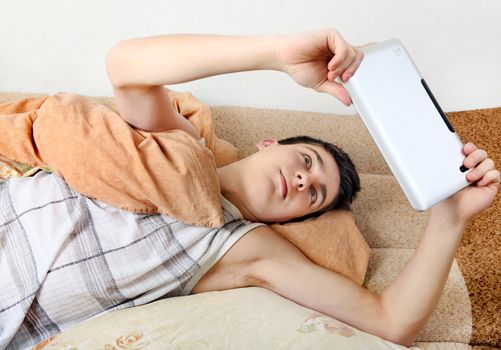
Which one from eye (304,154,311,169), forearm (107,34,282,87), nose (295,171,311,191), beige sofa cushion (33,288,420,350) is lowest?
beige sofa cushion (33,288,420,350)

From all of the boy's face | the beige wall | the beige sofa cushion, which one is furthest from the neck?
the beige wall

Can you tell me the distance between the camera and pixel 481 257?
116 centimetres

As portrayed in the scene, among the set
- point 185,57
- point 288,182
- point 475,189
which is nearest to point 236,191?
point 288,182

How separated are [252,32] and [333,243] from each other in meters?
0.74

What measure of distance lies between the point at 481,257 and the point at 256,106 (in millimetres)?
772

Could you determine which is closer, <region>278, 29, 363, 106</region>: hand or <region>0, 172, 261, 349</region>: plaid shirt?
<region>278, 29, 363, 106</region>: hand

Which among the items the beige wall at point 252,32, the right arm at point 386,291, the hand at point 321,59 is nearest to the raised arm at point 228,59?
the hand at point 321,59

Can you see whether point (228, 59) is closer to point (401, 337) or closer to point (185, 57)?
point (185, 57)

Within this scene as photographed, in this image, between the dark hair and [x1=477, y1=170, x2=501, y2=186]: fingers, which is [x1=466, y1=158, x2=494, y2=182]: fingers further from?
the dark hair

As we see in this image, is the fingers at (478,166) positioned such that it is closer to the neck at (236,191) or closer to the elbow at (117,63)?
the neck at (236,191)

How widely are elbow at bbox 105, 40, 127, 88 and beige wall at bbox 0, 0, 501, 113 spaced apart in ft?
1.98

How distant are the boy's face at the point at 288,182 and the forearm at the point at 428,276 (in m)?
0.24

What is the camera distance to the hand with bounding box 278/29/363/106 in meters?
0.87

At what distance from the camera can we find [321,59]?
0.92m
